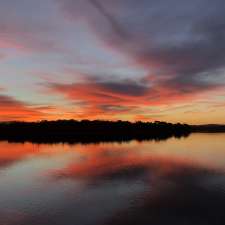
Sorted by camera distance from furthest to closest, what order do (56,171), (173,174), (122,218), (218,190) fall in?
(56,171) < (173,174) < (218,190) < (122,218)

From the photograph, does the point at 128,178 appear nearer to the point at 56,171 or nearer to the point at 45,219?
the point at 56,171

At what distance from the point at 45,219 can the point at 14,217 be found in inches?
101

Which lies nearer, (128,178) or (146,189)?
(146,189)

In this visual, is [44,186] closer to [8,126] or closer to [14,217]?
[14,217]

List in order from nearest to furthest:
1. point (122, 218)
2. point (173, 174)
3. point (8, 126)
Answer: point (122, 218)
point (173, 174)
point (8, 126)

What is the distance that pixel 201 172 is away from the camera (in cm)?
3969

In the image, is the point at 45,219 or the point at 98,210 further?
the point at 98,210

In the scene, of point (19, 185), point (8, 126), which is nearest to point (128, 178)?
point (19, 185)

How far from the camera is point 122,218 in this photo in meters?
20.5

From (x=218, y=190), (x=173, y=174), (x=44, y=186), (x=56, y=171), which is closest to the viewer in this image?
(x=218, y=190)

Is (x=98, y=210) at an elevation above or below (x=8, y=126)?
below

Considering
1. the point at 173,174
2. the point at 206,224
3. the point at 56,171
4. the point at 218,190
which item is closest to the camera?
the point at 206,224

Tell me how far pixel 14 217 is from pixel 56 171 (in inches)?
836

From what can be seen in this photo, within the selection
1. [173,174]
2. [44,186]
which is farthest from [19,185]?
[173,174]
